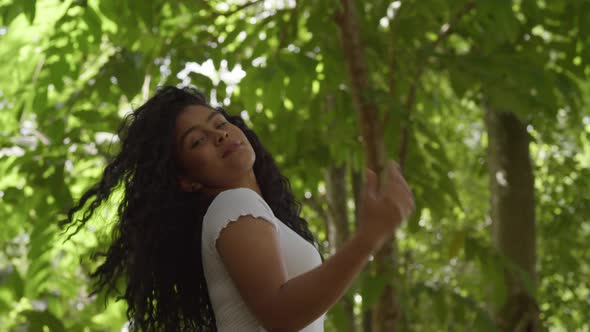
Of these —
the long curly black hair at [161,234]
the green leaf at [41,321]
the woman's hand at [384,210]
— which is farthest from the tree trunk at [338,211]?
the woman's hand at [384,210]

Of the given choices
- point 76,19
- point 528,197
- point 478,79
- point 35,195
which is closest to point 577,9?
point 478,79

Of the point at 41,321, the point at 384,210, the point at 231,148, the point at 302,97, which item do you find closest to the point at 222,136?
the point at 231,148

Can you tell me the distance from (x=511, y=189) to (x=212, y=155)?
2.79 meters

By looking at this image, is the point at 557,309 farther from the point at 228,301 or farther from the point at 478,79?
the point at 228,301

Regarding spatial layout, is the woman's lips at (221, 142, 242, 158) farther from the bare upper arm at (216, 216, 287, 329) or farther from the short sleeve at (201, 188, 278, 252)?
the bare upper arm at (216, 216, 287, 329)

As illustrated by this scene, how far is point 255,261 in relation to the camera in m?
1.67

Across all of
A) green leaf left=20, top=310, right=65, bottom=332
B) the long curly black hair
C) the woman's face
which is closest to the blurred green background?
green leaf left=20, top=310, right=65, bottom=332

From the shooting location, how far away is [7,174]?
3.22m

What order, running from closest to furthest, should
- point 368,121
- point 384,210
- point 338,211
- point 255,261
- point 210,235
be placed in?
point 384,210, point 255,261, point 210,235, point 368,121, point 338,211

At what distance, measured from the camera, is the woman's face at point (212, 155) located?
1.96 metres

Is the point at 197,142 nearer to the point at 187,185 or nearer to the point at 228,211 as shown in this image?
the point at 187,185

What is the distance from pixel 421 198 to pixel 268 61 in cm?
80

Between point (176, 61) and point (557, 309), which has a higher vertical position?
point (176, 61)

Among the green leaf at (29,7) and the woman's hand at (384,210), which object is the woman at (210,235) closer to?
the woman's hand at (384,210)
